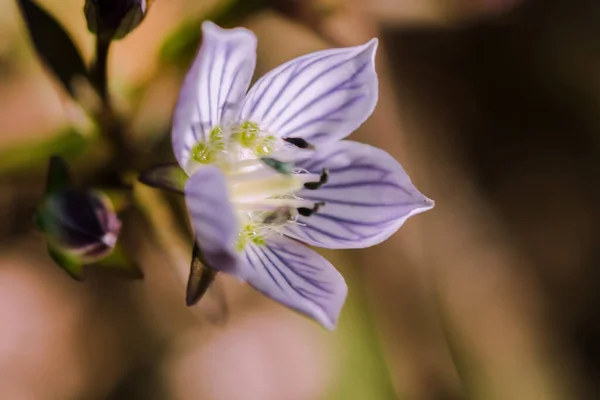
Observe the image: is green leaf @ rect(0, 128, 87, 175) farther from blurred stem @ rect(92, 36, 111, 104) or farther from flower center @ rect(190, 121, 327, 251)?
flower center @ rect(190, 121, 327, 251)

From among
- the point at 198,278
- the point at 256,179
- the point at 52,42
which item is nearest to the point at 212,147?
the point at 256,179

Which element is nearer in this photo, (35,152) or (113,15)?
(113,15)

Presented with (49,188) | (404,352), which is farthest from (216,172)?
(404,352)

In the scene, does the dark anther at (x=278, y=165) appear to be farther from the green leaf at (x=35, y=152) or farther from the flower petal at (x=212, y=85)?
the green leaf at (x=35, y=152)

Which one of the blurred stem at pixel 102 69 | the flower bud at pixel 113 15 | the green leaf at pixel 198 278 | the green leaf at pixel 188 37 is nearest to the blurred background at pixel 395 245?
the green leaf at pixel 188 37

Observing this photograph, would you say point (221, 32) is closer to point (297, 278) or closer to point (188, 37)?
point (297, 278)
